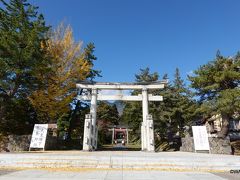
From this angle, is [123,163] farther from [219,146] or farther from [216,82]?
[216,82]

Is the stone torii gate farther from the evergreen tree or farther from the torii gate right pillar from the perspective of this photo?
the evergreen tree

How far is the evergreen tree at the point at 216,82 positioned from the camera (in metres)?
15.7

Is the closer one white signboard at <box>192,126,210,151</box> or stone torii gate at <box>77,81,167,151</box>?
white signboard at <box>192,126,210,151</box>

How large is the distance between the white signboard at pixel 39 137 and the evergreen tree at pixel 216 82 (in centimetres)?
→ 1173

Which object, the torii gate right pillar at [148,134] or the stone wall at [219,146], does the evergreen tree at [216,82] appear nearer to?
the stone wall at [219,146]

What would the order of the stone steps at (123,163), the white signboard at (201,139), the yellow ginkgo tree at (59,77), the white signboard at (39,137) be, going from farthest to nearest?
the yellow ginkgo tree at (59,77), the white signboard at (39,137), the white signboard at (201,139), the stone steps at (123,163)

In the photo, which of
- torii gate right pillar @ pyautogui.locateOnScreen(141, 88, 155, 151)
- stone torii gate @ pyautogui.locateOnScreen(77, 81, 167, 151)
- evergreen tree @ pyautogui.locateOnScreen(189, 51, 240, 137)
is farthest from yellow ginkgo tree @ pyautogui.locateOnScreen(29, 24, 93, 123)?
evergreen tree @ pyautogui.locateOnScreen(189, 51, 240, 137)

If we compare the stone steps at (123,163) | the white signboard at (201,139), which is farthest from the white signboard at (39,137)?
the white signboard at (201,139)

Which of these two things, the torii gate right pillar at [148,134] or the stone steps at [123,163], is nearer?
the stone steps at [123,163]

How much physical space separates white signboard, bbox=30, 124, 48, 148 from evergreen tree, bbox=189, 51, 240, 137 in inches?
462

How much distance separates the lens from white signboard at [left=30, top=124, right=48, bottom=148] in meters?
14.0

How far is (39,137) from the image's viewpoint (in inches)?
564

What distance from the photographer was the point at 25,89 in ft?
51.5

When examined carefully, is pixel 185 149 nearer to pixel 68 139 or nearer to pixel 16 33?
pixel 68 139
